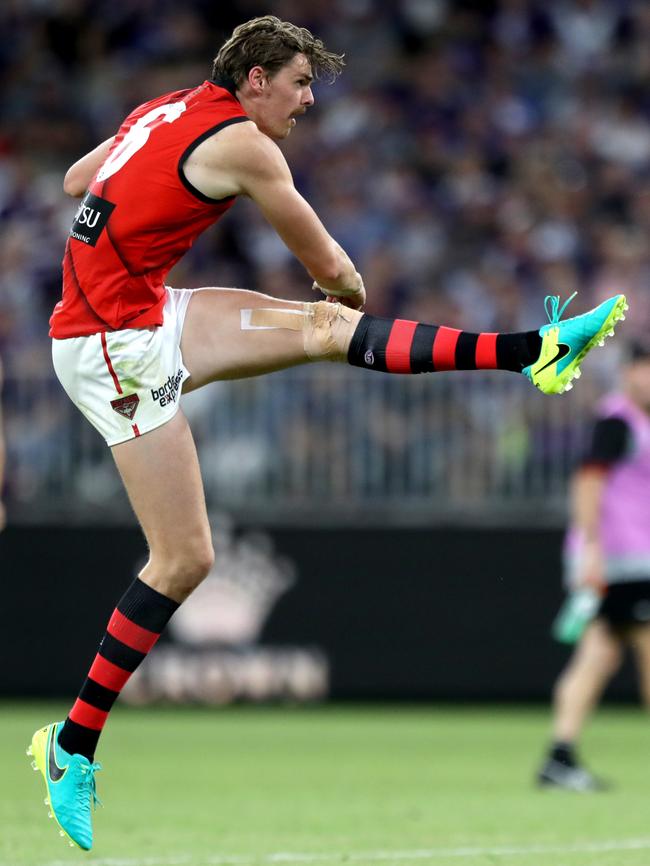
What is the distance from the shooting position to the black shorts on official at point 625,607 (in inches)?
358

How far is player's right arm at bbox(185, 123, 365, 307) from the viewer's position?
5.43 metres

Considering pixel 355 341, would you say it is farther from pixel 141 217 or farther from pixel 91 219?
pixel 91 219

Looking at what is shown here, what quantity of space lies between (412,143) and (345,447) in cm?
464

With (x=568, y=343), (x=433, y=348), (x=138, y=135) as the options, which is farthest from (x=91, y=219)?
(x=568, y=343)

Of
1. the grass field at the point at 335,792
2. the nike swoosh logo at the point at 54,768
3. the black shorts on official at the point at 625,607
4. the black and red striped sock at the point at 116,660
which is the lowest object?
the grass field at the point at 335,792

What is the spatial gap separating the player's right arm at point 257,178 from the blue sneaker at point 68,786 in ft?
6.21

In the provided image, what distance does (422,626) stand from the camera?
41.8ft

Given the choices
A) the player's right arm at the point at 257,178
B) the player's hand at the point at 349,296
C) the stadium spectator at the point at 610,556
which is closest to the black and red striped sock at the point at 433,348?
the player's hand at the point at 349,296

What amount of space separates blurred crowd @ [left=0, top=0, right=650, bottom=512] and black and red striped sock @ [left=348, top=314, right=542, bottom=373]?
8005 mm

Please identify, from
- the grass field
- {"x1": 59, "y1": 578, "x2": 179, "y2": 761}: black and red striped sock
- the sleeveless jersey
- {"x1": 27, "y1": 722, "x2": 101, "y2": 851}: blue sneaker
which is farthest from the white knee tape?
the grass field

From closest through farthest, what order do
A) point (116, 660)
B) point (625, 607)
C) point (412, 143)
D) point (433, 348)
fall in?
point (433, 348) → point (116, 660) → point (625, 607) → point (412, 143)

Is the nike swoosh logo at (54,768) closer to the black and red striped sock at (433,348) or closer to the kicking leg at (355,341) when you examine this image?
the kicking leg at (355,341)

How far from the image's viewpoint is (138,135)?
5.66m

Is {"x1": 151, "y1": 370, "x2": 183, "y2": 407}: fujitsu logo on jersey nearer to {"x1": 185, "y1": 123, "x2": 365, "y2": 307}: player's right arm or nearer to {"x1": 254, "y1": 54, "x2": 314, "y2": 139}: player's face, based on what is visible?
{"x1": 185, "y1": 123, "x2": 365, "y2": 307}: player's right arm
